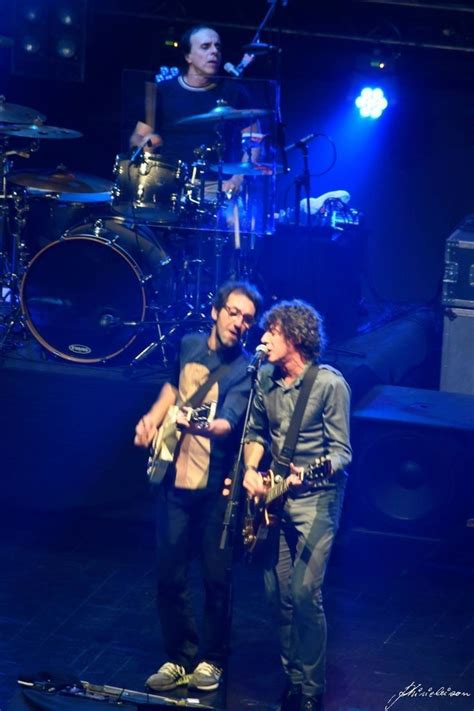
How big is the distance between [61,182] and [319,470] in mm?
4063

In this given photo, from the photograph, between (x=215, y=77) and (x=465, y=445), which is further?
(x=215, y=77)

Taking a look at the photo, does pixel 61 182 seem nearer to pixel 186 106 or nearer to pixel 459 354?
pixel 186 106

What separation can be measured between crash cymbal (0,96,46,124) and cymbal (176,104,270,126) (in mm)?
1113

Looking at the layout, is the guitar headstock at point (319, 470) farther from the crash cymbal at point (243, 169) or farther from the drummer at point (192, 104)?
the drummer at point (192, 104)

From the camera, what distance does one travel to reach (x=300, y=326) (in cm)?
548

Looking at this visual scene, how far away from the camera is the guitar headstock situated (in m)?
5.27

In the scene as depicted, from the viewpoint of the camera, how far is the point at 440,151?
→ 516 inches

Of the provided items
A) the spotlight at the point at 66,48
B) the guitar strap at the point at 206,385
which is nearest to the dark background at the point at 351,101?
the spotlight at the point at 66,48

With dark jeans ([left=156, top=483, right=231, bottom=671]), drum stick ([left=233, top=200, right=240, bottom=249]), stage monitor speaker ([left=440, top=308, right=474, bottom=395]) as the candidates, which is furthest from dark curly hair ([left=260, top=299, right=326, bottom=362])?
stage monitor speaker ([left=440, top=308, right=474, bottom=395])

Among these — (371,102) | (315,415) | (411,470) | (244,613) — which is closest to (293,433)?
(315,415)

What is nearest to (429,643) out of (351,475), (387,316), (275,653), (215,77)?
(275,653)

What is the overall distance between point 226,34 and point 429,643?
735 cm

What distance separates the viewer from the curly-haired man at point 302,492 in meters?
5.45

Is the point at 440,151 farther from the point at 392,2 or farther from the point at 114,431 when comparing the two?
the point at 114,431
